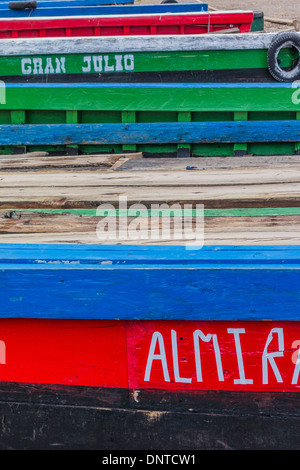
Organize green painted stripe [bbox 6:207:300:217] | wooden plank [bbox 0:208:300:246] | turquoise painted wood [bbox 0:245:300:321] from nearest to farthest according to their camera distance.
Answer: turquoise painted wood [bbox 0:245:300:321] → wooden plank [bbox 0:208:300:246] → green painted stripe [bbox 6:207:300:217]

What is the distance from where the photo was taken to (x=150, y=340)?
6.73 ft

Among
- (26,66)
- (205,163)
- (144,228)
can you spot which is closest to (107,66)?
(26,66)

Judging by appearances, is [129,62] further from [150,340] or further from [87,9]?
[87,9]

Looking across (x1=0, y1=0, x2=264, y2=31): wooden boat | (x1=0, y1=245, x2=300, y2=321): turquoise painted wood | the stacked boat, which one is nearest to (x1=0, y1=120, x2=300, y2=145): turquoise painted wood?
the stacked boat

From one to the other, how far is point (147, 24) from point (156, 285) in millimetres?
7720

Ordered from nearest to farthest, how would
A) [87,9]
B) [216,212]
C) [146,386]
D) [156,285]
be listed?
1. [156,285]
2. [146,386]
3. [216,212]
4. [87,9]

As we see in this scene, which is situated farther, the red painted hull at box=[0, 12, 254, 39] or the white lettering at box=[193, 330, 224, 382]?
the red painted hull at box=[0, 12, 254, 39]

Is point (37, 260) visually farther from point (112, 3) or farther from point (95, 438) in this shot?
point (112, 3)

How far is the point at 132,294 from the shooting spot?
6.26 feet

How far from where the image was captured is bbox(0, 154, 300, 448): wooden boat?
6.19 feet

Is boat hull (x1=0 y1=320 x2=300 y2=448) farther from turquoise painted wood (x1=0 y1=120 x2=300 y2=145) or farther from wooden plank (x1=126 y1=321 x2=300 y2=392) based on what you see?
turquoise painted wood (x1=0 y1=120 x2=300 y2=145)

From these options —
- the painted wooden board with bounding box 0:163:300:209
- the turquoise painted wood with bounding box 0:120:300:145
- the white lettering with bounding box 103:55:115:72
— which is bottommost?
the painted wooden board with bounding box 0:163:300:209

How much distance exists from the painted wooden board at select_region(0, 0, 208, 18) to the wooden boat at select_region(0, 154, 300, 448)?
9089 millimetres

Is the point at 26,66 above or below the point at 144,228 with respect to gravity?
above
